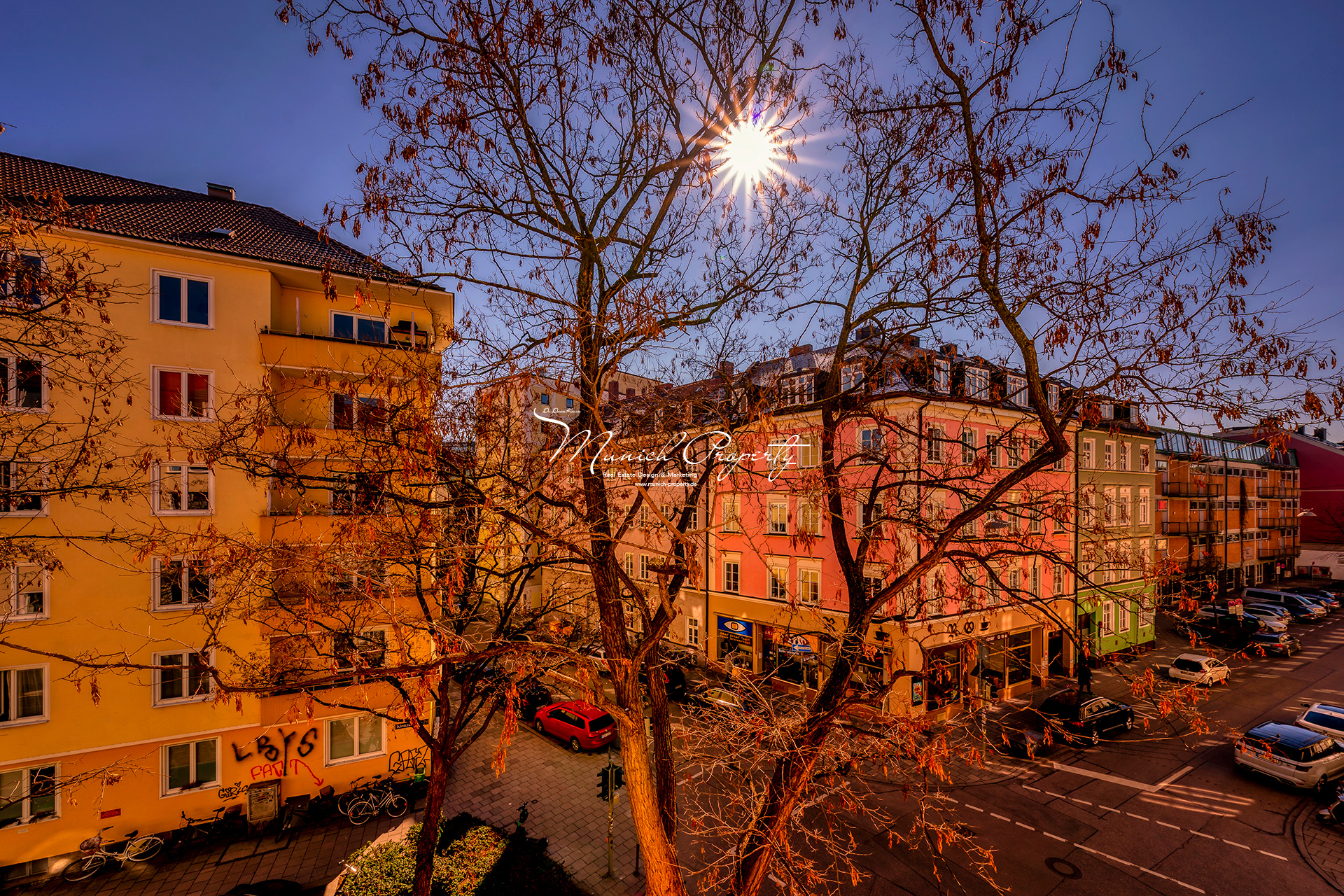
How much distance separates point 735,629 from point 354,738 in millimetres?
14474

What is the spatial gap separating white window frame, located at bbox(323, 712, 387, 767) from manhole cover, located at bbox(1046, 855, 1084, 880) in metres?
16.4

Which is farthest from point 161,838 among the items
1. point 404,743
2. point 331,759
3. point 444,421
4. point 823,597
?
point 823,597

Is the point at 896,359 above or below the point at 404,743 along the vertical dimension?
above

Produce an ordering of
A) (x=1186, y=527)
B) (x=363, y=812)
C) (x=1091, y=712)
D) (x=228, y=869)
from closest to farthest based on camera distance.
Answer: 1. (x=228, y=869)
2. (x=363, y=812)
3. (x=1091, y=712)
4. (x=1186, y=527)

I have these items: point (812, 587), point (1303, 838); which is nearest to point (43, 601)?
point (812, 587)

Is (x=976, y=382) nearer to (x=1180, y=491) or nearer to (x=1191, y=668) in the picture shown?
(x=1191, y=668)

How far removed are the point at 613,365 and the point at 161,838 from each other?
16504 mm

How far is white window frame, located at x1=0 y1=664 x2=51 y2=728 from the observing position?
38.0 ft

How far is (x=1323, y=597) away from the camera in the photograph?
37938 mm

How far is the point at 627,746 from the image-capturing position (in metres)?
6.17

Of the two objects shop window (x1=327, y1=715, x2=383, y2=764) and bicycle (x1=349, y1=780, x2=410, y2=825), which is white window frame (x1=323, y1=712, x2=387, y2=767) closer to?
shop window (x1=327, y1=715, x2=383, y2=764)

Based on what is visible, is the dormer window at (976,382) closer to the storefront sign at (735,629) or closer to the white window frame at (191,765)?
the storefront sign at (735,629)

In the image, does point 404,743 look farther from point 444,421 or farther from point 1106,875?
point 1106,875

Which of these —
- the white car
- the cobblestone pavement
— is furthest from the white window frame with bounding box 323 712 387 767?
the white car
